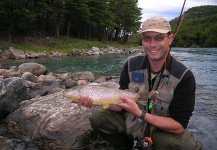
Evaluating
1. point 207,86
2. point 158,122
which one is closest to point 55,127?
point 158,122

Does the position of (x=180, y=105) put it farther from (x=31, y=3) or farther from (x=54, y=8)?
(x=54, y=8)

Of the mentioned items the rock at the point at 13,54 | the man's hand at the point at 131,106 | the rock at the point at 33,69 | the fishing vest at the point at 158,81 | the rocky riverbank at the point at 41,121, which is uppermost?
the fishing vest at the point at 158,81

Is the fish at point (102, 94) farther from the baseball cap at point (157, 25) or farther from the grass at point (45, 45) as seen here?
the grass at point (45, 45)

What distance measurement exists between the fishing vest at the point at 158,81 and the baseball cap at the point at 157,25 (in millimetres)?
521

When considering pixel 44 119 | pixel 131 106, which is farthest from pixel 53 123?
pixel 131 106

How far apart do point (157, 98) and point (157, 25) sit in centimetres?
114

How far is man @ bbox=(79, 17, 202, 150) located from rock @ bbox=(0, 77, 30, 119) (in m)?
3.00

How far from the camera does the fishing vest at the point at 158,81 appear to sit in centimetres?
388

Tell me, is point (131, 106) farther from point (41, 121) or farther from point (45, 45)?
point (45, 45)

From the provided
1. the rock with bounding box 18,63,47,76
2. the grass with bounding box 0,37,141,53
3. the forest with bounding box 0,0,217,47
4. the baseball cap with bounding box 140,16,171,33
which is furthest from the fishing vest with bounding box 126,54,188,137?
the grass with bounding box 0,37,141,53

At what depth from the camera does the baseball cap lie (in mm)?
3729

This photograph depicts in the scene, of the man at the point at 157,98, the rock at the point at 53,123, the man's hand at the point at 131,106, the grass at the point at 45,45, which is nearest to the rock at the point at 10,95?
the rock at the point at 53,123

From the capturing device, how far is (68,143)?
16.3 feet

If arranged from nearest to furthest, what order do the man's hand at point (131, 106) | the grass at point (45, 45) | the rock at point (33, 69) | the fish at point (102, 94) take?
the man's hand at point (131, 106) → the fish at point (102, 94) → the rock at point (33, 69) → the grass at point (45, 45)
